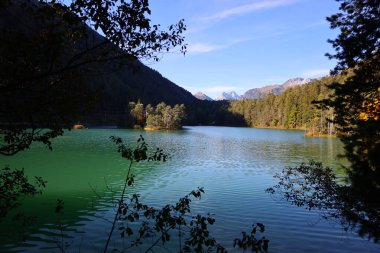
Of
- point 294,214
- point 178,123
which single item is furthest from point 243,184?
point 178,123

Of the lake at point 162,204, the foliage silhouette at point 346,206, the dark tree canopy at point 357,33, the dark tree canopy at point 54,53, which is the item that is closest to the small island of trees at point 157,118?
the lake at point 162,204

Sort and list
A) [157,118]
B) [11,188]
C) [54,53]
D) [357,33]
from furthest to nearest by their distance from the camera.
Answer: [157,118] < [357,33] < [11,188] < [54,53]

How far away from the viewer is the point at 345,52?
1328cm

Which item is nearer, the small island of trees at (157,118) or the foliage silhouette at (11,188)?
the foliage silhouette at (11,188)

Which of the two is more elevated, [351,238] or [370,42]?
[370,42]

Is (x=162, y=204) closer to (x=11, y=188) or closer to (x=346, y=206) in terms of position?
(x=346, y=206)

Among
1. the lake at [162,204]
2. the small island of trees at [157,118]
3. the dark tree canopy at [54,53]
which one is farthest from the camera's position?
the small island of trees at [157,118]

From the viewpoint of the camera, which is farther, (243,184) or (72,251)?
(243,184)

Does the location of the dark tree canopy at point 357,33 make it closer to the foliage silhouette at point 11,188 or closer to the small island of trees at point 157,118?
the foliage silhouette at point 11,188

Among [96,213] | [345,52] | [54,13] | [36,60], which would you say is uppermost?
[345,52]

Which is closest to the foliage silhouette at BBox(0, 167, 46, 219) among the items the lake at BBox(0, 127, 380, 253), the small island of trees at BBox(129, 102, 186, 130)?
the lake at BBox(0, 127, 380, 253)

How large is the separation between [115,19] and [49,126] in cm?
264

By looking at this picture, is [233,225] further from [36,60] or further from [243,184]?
[36,60]

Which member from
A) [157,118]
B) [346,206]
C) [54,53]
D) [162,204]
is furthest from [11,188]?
[157,118]
